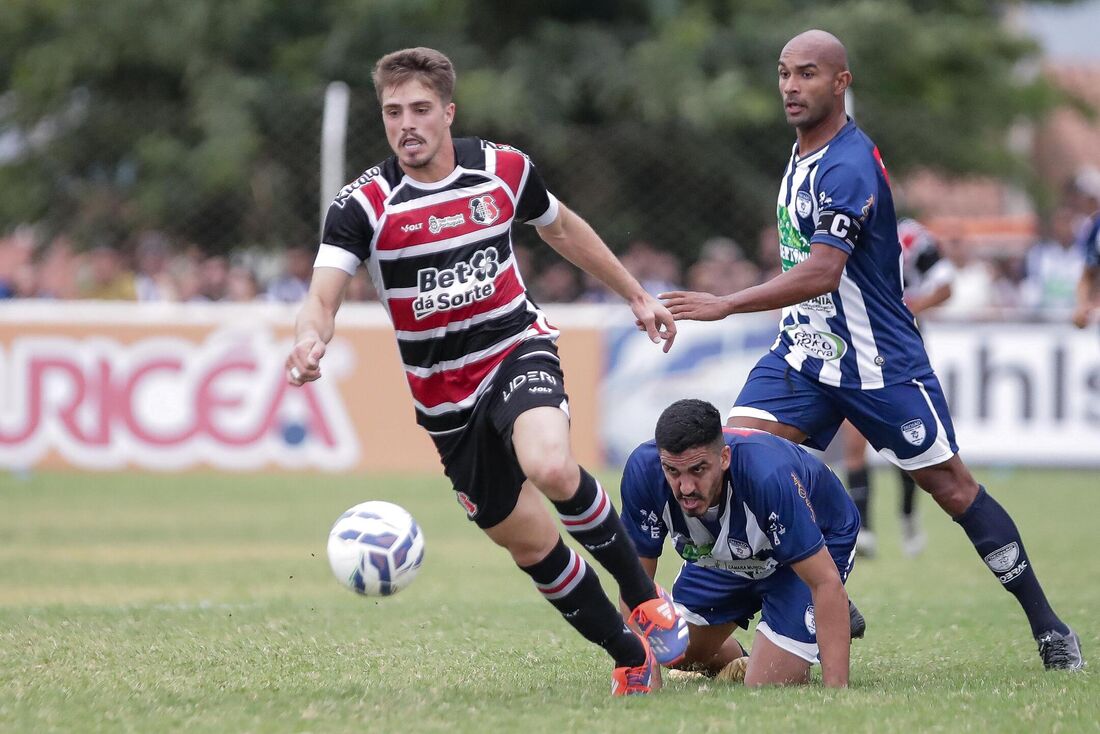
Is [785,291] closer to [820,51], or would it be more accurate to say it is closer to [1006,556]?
[820,51]

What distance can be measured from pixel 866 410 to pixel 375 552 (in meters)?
2.21

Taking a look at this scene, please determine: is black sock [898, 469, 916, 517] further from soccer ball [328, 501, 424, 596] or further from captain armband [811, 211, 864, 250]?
soccer ball [328, 501, 424, 596]

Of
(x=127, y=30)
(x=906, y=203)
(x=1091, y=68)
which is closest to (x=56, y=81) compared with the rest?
(x=127, y=30)

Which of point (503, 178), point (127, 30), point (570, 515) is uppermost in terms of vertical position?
point (127, 30)

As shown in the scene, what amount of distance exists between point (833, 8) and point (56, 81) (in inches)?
389

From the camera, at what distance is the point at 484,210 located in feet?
19.1

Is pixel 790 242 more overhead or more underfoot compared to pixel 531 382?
more overhead

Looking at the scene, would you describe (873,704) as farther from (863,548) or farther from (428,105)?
(863,548)

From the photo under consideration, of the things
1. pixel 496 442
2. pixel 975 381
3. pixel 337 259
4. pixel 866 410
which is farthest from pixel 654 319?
pixel 975 381

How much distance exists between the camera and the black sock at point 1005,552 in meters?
6.44

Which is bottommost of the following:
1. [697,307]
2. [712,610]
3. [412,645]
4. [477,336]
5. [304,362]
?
[412,645]

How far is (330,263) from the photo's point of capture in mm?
5555

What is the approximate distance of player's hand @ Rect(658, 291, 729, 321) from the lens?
231 inches

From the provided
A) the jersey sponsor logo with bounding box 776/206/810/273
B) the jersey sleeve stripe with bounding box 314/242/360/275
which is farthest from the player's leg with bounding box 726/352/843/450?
the jersey sleeve stripe with bounding box 314/242/360/275
